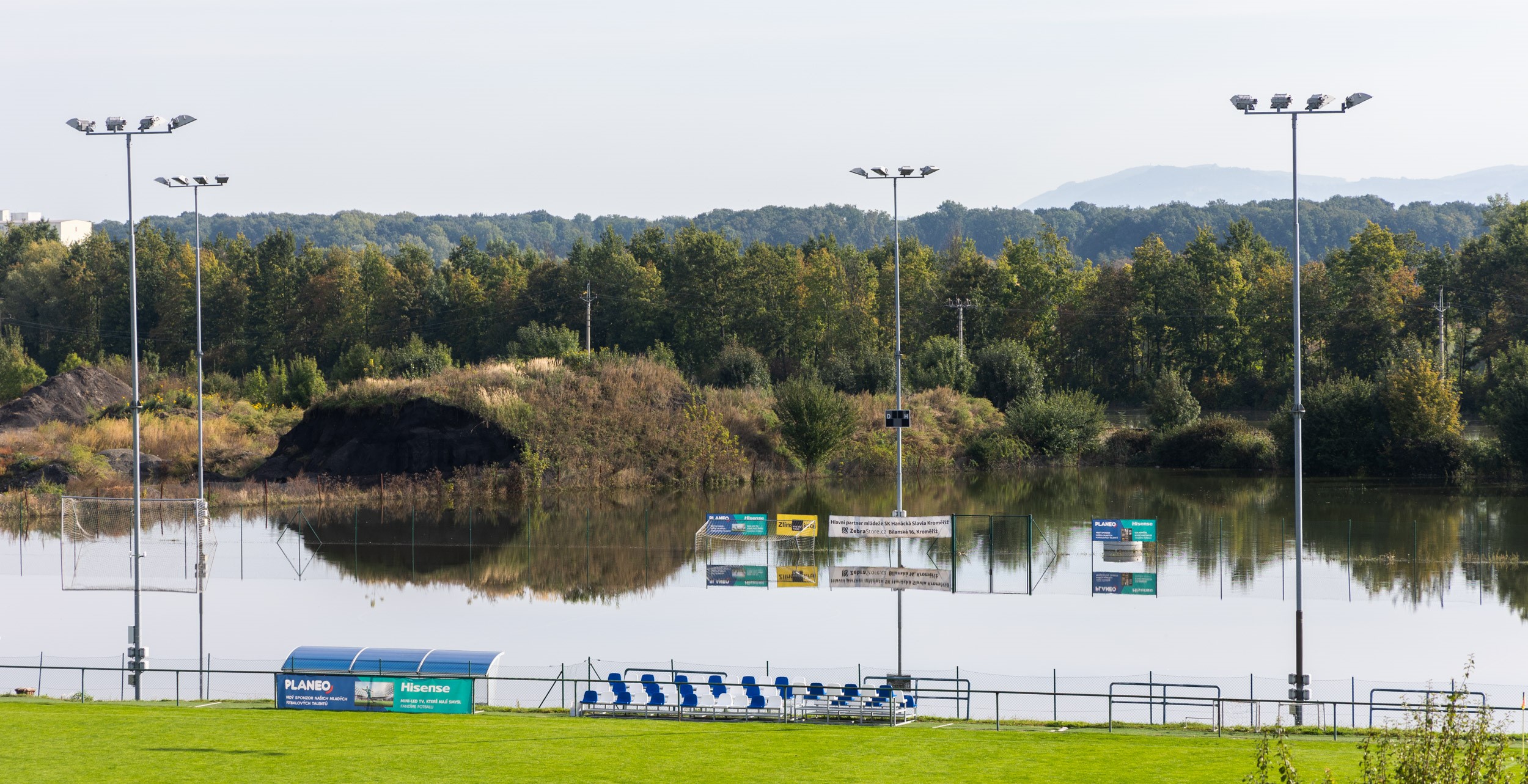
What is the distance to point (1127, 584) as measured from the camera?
38.0 meters

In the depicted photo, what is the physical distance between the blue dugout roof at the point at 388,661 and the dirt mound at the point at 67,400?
2299 inches

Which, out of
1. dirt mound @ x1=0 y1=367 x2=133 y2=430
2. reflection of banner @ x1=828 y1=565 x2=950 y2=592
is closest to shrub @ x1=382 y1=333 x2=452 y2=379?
dirt mound @ x1=0 y1=367 x2=133 y2=430

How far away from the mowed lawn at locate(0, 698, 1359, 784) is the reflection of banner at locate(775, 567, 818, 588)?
51.2 feet

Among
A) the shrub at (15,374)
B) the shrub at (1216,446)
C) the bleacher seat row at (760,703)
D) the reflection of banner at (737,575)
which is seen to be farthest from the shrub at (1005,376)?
the bleacher seat row at (760,703)

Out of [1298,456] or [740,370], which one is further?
[740,370]

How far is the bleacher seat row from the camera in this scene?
81.0 ft

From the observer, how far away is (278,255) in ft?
397

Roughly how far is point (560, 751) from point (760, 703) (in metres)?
3.92

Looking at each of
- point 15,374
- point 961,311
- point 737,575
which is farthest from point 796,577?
point 15,374

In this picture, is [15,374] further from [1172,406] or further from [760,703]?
[760,703]

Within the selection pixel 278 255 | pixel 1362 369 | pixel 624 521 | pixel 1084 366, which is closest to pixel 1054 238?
pixel 1084 366

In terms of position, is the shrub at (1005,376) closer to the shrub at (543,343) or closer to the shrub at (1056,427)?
the shrub at (1056,427)

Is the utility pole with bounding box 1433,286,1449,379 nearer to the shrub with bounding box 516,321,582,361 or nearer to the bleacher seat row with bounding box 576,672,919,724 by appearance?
the shrub with bounding box 516,321,582,361

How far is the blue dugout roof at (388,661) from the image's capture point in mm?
25750
